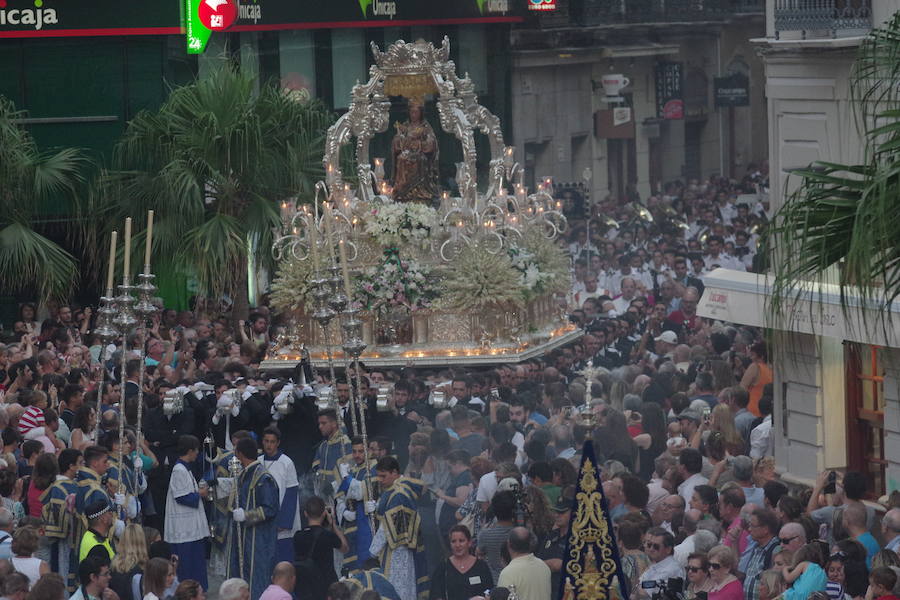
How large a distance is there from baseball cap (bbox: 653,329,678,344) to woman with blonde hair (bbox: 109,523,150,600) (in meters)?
10.3

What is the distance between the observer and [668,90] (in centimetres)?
5162

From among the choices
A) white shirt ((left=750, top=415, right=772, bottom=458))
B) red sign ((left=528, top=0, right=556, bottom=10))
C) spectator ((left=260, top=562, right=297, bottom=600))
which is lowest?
white shirt ((left=750, top=415, right=772, bottom=458))

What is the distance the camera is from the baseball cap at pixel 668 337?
2226 cm

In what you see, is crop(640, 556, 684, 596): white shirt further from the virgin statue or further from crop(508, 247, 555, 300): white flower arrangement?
the virgin statue

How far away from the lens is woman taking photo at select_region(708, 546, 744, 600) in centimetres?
1153

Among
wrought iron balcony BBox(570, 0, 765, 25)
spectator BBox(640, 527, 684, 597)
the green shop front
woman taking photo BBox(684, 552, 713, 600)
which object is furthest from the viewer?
wrought iron balcony BBox(570, 0, 765, 25)

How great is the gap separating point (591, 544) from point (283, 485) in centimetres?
470

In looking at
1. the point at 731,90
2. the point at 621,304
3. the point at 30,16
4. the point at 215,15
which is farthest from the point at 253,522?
the point at 731,90

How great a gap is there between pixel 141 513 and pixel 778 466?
609 cm

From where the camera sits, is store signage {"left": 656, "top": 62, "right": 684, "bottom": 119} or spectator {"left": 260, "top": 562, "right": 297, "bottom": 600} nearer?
spectator {"left": 260, "top": 562, "right": 297, "bottom": 600}

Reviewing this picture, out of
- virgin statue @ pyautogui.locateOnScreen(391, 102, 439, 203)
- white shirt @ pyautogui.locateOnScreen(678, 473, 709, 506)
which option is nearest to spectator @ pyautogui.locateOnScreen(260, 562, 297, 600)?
white shirt @ pyautogui.locateOnScreen(678, 473, 709, 506)

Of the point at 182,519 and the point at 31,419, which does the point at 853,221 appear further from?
the point at 31,419

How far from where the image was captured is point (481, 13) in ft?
139

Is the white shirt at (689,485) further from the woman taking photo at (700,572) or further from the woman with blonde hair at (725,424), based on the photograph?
the woman taking photo at (700,572)
